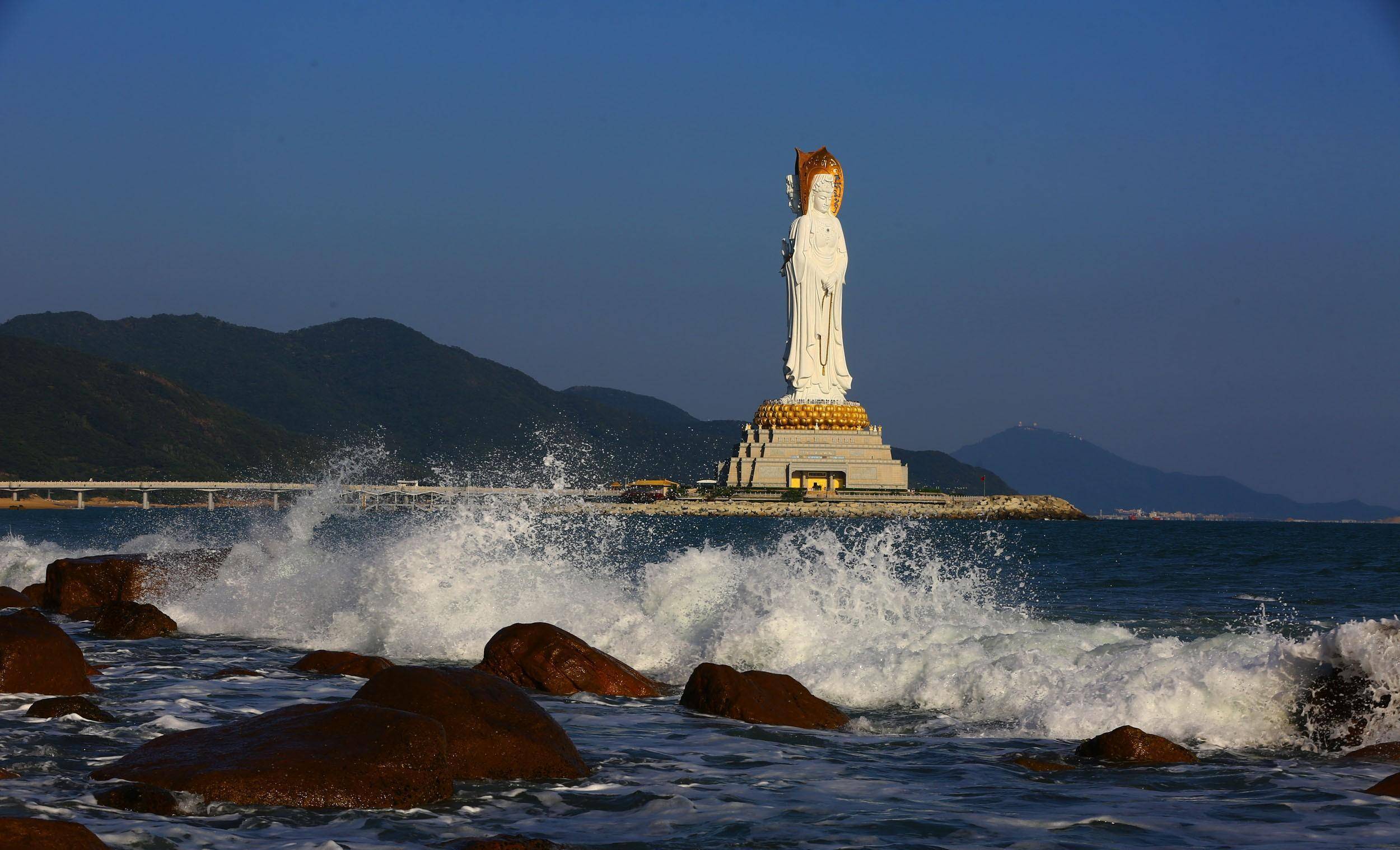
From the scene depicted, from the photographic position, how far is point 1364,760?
29.9ft

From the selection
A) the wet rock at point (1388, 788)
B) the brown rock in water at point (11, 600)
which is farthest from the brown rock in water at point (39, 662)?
the wet rock at point (1388, 788)

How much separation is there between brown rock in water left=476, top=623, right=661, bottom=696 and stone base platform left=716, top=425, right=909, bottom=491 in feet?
251

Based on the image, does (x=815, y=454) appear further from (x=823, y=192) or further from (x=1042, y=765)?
(x=1042, y=765)

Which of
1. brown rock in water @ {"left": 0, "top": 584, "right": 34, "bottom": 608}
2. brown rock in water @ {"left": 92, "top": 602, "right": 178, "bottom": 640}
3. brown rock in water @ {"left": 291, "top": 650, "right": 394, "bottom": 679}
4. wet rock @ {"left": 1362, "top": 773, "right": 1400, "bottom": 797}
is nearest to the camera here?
wet rock @ {"left": 1362, "top": 773, "right": 1400, "bottom": 797}

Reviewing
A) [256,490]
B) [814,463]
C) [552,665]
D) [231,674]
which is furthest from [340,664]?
[256,490]

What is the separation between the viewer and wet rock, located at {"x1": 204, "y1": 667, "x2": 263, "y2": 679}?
12211 mm

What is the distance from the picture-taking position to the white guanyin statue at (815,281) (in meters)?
83.5

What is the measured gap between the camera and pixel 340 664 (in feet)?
41.9

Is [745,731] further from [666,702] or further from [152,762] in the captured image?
[152,762]

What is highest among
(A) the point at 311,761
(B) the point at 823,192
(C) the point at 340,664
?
(B) the point at 823,192

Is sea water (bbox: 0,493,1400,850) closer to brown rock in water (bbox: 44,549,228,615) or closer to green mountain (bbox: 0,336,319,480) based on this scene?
brown rock in water (bbox: 44,549,228,615)

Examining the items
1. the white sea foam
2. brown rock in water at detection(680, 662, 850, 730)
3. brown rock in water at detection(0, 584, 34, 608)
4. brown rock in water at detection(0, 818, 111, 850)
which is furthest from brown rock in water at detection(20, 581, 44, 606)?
brown rock in water at detection(0, 818, 111, 850)

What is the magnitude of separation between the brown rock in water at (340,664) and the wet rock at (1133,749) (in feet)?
22.3

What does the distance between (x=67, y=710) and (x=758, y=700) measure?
5340 mm
